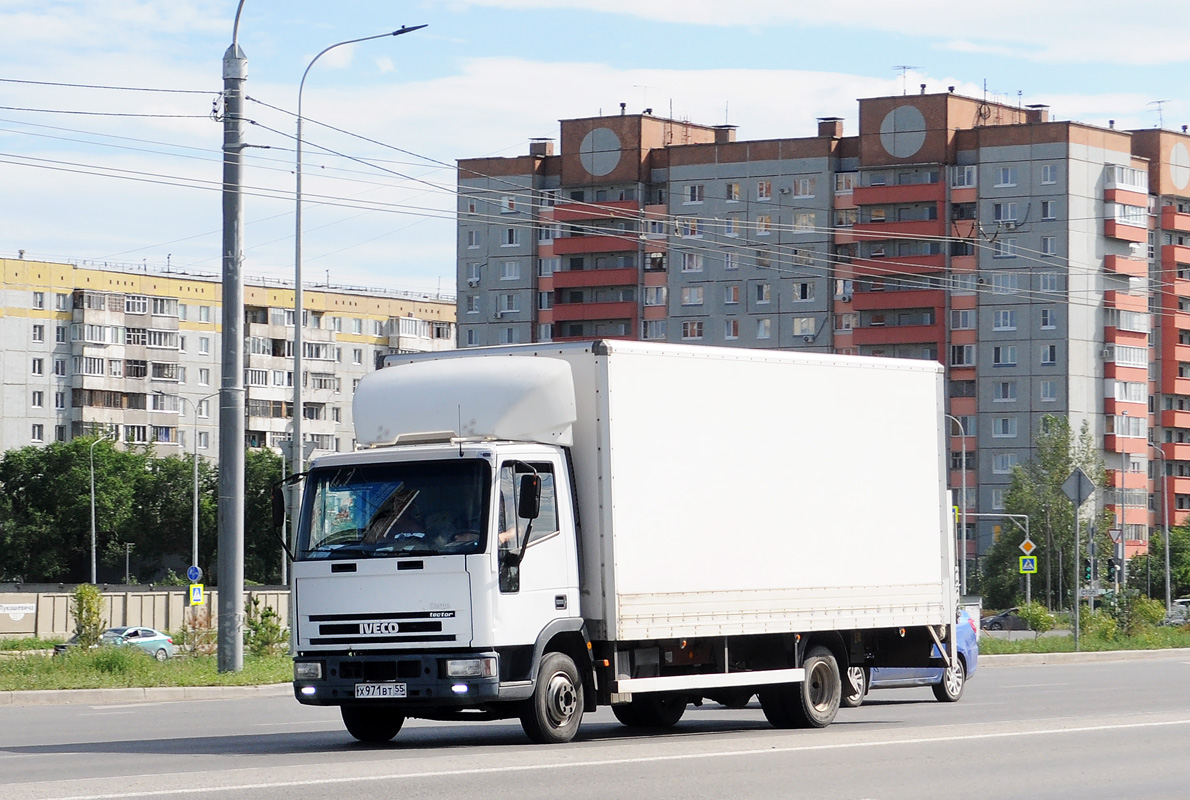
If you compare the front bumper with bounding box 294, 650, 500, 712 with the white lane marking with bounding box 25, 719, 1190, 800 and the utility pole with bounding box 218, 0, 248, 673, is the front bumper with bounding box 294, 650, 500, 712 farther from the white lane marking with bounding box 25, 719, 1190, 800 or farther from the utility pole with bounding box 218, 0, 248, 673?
the utility pole with bounding box 218, 0, 248, 673

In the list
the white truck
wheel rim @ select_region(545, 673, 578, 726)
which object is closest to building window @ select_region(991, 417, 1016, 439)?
the white truck

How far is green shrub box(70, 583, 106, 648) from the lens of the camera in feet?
101

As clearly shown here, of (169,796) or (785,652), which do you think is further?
(785,652)

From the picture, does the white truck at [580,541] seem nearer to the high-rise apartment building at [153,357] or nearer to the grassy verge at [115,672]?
the grassy verge at [115,672]

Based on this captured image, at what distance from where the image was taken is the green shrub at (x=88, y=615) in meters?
30.9

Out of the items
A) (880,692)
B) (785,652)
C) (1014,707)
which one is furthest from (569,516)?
(880,692)

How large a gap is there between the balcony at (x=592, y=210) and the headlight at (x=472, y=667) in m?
95.0

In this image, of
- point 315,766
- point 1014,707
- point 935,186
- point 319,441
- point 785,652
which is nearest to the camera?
point 315,766

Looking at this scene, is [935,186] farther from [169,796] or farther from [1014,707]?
[169,796]

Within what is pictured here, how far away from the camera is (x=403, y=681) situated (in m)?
14.9

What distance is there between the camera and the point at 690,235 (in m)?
110

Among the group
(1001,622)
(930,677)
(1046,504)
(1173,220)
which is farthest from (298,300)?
(1173,220)

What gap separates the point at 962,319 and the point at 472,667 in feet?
305

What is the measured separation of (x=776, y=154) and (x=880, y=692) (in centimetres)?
8458
